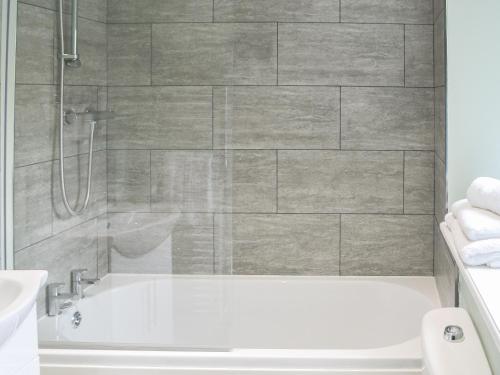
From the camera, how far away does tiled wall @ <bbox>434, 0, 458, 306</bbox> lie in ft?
9.25

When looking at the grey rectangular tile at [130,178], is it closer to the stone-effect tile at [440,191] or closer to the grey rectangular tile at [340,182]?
the grey rectangular tile at [340,182]

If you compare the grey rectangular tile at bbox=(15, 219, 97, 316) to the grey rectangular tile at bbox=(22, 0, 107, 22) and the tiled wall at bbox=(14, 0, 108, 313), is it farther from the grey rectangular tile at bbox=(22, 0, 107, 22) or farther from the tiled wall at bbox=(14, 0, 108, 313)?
the grey rectangular tile at bbox=(22, 0, 107, 22)

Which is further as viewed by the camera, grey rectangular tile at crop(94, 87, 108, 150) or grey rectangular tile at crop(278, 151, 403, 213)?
grey rectangular tile at crop(278, 151, 403, 213)

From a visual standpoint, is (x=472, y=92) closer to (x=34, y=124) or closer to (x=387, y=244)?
(x=387, y=244)

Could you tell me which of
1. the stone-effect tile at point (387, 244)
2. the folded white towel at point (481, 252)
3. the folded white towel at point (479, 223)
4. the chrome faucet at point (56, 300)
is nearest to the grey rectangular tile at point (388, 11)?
the stone-effect tile at point (387, 244)

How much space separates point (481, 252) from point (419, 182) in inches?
65.5

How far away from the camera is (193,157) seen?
9.36 feet

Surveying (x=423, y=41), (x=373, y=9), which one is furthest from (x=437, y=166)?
(x=373, y=9)

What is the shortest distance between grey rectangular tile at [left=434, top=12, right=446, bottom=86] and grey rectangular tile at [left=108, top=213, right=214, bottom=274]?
1.22 meters

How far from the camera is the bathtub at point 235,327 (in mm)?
2576

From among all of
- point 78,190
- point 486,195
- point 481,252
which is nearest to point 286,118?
point 78,190

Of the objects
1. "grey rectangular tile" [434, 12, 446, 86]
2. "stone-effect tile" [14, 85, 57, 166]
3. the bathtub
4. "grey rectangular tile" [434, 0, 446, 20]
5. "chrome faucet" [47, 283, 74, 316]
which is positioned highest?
"grey rectangular tile" [434, 0, 446, 20]

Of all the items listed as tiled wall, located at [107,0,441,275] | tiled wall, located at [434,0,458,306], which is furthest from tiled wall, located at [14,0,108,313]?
tiled wall, located at [434,0,458,306]

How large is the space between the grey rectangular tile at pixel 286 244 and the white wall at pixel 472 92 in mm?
943
